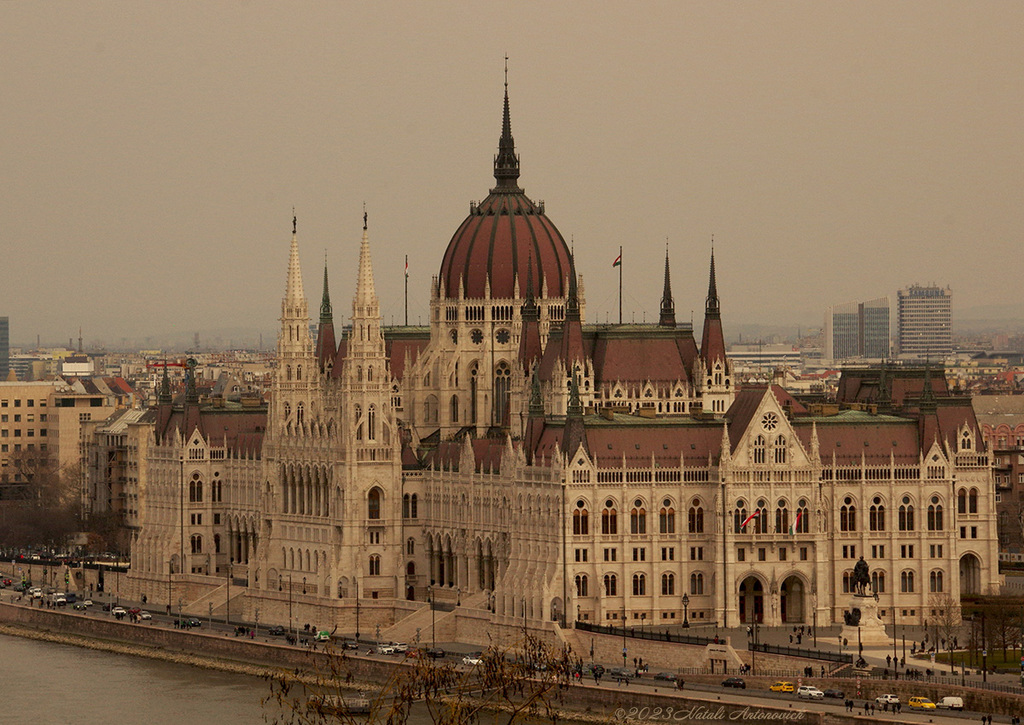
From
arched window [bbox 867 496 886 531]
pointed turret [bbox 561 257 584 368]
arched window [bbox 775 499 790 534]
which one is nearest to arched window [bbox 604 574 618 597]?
arched window [bbox 775 499 790 534]

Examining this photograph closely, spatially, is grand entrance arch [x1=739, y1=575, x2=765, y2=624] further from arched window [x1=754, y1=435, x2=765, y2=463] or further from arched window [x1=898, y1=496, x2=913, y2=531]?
arched window [x1=898, y1=496, x2=913, y2=531]

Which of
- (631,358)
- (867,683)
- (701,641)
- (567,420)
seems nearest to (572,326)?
(631,358)

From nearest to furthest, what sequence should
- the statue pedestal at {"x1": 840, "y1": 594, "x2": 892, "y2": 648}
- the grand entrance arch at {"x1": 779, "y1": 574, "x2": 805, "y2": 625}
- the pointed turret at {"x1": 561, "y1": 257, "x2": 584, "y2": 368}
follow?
the statue pedestal at {"x1": 840, "y1": 594, "x2": 892, "y2": 648}, the grand entrance arch at {"x1": 779, "y1": 574, "x2": 805, "y2": 625}, the pointed turret at {"x1": 561, "y1": 257, "x2": 584, "y2": 368}

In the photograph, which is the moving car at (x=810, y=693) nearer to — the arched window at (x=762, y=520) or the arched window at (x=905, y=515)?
the arched window at (x=762, y=520)

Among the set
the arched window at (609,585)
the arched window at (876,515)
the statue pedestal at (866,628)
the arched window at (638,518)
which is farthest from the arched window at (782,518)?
the arched window at (609,585)

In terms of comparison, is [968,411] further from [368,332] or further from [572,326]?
[368,332]

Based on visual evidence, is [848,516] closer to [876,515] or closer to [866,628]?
[876,515]
